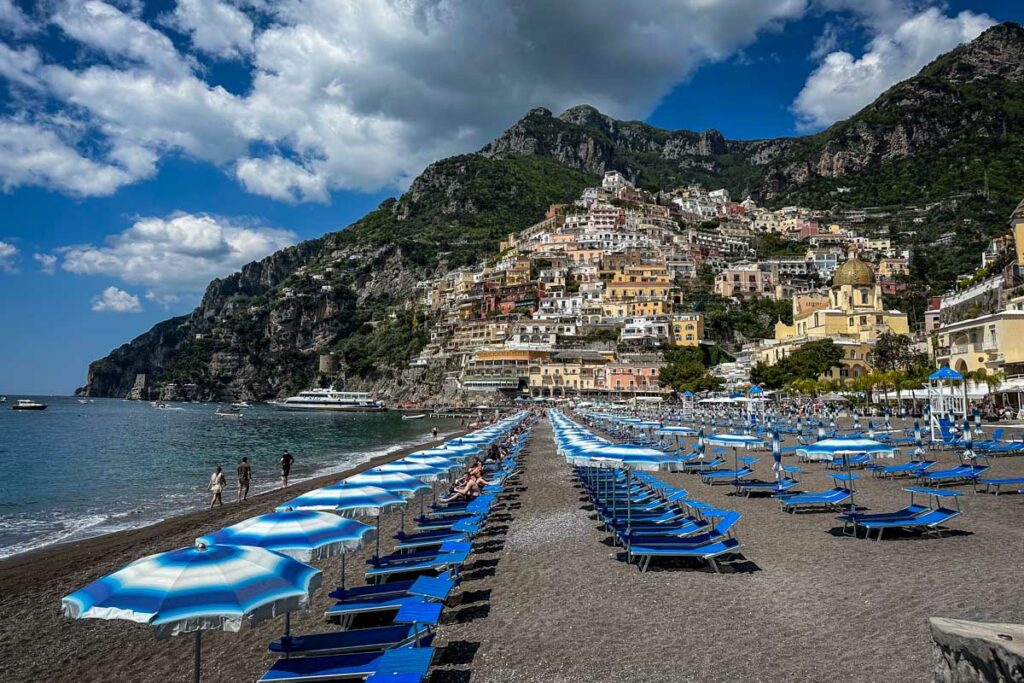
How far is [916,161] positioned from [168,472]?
172m

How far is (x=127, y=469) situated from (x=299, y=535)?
28674 mm

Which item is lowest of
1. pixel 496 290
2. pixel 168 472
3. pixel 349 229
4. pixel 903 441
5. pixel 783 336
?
pixel 168 472

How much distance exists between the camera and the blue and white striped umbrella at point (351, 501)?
7668 millimetres

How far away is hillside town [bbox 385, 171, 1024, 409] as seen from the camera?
215ft

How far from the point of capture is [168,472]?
27.9 metres

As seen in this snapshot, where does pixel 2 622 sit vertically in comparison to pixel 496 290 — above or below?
below

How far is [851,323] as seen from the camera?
65250 millimetres

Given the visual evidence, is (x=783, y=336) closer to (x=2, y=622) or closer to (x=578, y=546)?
(x=578, y=546)

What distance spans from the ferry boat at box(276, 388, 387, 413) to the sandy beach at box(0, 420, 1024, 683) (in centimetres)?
9594

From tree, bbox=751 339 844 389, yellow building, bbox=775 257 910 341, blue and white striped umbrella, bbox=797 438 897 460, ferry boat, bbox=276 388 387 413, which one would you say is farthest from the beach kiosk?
ferry boat, bbox=276 388 387 413

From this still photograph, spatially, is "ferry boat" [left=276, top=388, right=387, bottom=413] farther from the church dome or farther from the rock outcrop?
the rock outcrop

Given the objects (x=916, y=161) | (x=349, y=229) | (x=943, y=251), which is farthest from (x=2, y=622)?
(x=349, y=229)

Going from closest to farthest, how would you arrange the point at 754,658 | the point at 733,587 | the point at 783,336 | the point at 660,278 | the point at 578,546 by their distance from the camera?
1. the point at 754,658
2. the point at 733,587
3. the point at 578,546
4. the point at 783,336
5. the point at 660,278

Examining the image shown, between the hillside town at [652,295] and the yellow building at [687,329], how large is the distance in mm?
148
